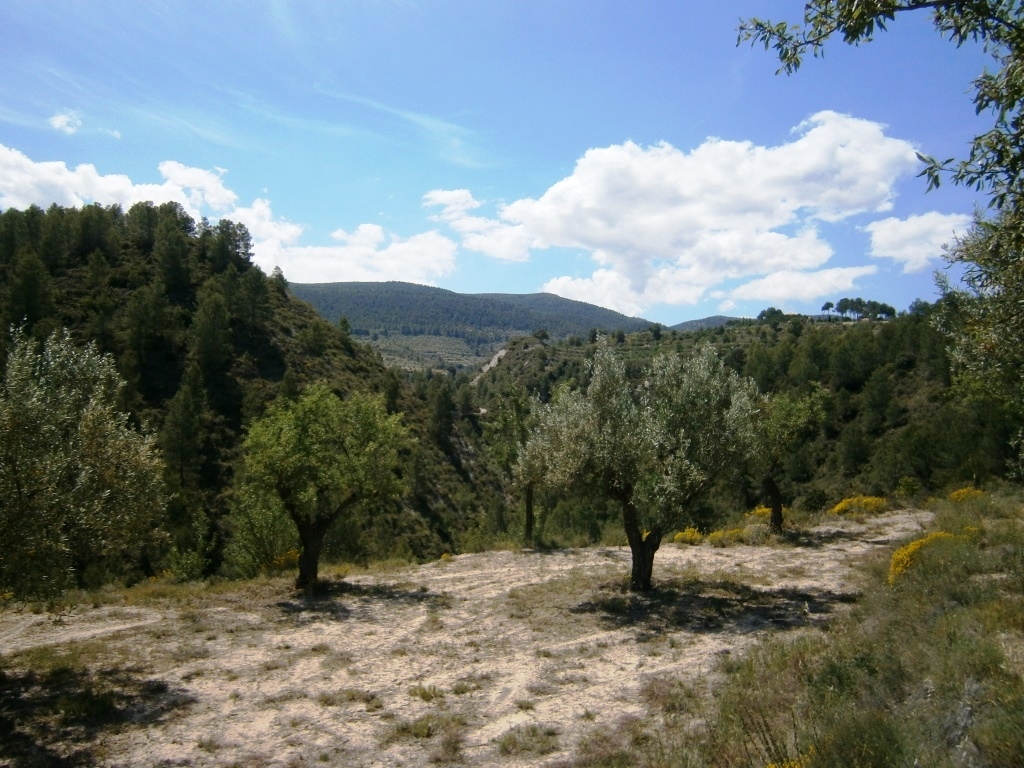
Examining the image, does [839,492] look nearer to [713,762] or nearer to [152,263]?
[713,762]

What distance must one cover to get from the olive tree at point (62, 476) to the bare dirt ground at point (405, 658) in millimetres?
2798

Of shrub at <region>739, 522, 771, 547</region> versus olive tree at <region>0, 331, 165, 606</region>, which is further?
shrub at <region>739, 522, 771, 547</region>

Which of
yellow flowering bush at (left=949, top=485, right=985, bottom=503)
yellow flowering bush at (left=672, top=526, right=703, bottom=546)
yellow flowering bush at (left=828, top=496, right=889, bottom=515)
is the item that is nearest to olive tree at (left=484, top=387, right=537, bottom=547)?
yellow flowering bush at (left=672, top=526, right=703, bottom=546)

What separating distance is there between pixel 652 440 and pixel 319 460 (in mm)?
11372

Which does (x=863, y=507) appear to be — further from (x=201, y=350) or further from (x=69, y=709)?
(x=201, y=350)

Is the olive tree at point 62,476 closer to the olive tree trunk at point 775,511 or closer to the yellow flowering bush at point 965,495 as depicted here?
the olive tree trunk at point 775,511

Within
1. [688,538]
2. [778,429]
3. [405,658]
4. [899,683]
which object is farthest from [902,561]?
[688,538]

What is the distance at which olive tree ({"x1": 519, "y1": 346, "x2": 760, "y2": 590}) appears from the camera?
59.0 feet

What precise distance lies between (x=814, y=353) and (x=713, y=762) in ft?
315

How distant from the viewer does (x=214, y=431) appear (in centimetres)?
6375

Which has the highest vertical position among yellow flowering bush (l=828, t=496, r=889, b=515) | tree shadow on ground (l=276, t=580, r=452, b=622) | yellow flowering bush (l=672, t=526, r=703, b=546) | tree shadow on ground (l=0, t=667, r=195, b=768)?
yellow flowering bush (l=828, t=496, r=889, b=515)

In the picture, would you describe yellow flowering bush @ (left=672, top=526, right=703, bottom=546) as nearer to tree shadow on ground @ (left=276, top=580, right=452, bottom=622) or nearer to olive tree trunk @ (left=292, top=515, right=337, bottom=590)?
tree shadow on ground @ (left=276, top=580, right=452, bottom=622)

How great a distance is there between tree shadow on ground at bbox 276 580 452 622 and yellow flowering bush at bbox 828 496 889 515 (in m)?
22.1

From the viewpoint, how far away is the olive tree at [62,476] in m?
11.1
